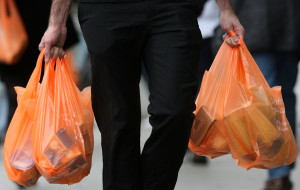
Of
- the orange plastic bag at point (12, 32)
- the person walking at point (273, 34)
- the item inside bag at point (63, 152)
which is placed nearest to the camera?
the item inside bag at point (63, 152)

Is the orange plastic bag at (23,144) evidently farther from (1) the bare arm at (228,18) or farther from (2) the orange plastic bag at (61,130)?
(1) the bare arm at (228,18)

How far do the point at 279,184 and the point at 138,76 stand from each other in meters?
1.48

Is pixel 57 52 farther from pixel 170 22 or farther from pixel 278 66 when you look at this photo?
pixel 278 66

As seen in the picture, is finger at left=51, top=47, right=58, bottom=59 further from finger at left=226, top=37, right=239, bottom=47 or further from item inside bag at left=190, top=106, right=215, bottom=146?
finger at left=226, top=37, right=239, bottom=47

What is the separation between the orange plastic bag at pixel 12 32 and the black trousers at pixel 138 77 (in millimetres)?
1356

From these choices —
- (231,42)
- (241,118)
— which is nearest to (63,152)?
(241,118)

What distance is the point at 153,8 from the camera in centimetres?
289

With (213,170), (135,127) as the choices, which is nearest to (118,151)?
(135,127)

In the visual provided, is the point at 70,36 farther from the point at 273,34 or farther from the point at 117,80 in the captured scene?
the point at 117,80

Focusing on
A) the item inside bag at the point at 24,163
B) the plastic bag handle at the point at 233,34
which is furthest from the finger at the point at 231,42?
the item inside bag at the point at 24,163

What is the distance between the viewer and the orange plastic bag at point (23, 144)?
10.6 ft

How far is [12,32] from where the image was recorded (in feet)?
14.2

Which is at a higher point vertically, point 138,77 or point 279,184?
point 138,77

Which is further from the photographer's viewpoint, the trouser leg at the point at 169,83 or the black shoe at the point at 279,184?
the black shoe at the point at 279,184
